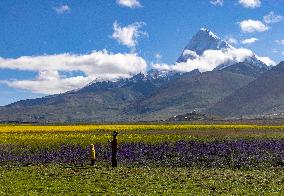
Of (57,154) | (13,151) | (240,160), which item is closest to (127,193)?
(240,160)

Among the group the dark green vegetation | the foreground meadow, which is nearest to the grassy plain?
the foreground meadow

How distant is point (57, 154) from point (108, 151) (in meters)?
5.55

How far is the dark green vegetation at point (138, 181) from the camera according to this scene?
28922 millimetres

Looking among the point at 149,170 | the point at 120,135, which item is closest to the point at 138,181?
the point at 149,170

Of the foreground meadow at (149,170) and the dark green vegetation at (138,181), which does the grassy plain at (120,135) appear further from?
the dark green vegetation at (138,181)

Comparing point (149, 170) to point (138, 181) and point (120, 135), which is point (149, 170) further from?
point (120, 135)

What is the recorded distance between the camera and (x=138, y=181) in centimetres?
3291

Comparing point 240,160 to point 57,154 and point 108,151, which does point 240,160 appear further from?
point 57,154

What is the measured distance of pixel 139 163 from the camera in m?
45.2

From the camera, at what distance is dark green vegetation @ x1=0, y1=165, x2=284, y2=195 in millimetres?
28922

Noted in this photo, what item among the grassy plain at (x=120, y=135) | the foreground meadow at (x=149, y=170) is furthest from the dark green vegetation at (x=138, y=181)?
the grassy plain at (x=120, y=135)

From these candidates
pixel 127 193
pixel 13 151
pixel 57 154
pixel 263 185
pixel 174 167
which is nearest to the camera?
pixel 127 193

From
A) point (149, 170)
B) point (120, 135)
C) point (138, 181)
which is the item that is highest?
point (120, 135)

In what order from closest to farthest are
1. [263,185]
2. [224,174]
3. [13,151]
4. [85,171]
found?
[263,185]
[224,174]
[85,171]
[13,151]
